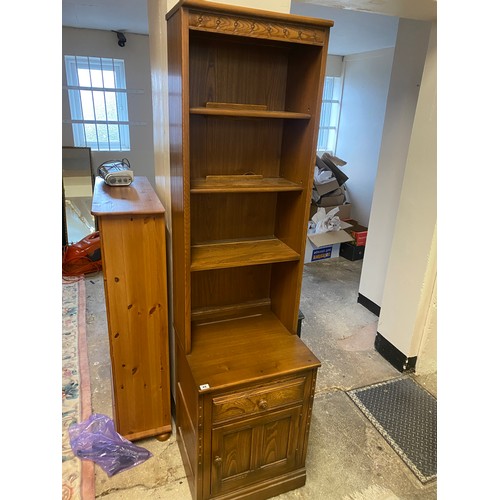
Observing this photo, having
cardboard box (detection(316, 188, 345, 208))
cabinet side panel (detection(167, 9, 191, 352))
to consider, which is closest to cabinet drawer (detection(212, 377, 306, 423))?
cabinet side panel (detection(167, 9, 191, 352))

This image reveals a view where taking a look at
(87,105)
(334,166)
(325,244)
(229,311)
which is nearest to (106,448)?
(229,311)

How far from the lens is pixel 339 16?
3.45m

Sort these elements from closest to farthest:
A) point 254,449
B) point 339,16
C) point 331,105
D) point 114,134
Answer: point 254,449 < point 339,16 < point 114,134 < point 331,105

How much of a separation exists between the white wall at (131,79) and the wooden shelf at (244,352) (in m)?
4.41

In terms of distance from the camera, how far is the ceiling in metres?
2.07

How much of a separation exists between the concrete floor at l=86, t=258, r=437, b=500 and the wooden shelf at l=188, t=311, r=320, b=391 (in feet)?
2.29

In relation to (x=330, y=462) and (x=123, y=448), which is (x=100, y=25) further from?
(x=330, y=462)

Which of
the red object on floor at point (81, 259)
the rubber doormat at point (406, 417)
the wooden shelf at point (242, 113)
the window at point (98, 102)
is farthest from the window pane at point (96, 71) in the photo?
the rubber doormat at point (406, 417)

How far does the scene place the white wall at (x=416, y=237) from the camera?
7.49 ft

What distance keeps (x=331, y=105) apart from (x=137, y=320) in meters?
5.34

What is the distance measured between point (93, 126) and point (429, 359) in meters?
5.12

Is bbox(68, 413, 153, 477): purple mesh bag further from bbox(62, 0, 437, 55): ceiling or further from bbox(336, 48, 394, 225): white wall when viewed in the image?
bbox(336, 48, 394, 225): white wall

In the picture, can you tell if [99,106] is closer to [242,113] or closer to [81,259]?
[81,259]
